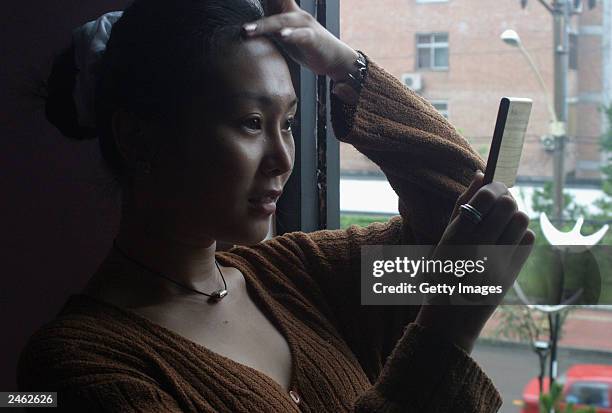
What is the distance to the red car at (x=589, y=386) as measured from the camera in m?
0.88

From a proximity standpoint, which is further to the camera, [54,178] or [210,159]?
[54,178]

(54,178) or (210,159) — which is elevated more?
(210,159)

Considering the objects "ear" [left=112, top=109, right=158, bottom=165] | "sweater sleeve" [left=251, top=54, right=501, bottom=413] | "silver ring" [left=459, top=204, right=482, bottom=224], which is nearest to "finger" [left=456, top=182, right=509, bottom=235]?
"silver ring" [left=459, top=204, right=482, bottom=224]

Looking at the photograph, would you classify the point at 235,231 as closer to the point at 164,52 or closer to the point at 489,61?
the point at 164,52

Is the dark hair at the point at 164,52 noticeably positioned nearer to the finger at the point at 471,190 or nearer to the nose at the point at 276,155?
the nose at the point at 276,155

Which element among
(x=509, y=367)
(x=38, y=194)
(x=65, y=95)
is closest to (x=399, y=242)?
(x=509, y=367)

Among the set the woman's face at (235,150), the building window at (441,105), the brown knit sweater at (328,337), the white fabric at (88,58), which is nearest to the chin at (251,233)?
the woman's face at (235,150)

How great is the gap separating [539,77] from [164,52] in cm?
43

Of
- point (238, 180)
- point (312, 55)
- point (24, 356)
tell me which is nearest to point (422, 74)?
point (312, 55)

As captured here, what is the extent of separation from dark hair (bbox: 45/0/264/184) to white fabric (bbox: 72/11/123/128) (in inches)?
0.9

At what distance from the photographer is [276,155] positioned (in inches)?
31.3

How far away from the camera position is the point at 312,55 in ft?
2.89

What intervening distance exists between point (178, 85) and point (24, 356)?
0.29 m

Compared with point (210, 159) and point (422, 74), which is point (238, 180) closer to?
point (210, 159)
